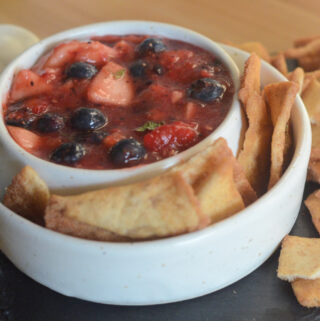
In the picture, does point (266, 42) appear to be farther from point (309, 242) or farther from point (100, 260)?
point (100, 260)

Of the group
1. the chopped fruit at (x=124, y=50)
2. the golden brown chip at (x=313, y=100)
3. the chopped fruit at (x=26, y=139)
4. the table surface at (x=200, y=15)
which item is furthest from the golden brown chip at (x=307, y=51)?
the chopped fruit at (x=26, y=139)

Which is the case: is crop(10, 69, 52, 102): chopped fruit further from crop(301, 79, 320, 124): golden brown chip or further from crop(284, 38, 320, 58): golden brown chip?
crop(284, 38, 320, 58): golden brown chip

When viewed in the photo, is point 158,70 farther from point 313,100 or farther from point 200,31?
point 200,31

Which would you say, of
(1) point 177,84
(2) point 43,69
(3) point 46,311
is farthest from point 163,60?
(3) point 46,311

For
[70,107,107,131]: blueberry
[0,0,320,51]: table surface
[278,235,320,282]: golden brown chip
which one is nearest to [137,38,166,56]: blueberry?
[70,107,107,131]: blueberry

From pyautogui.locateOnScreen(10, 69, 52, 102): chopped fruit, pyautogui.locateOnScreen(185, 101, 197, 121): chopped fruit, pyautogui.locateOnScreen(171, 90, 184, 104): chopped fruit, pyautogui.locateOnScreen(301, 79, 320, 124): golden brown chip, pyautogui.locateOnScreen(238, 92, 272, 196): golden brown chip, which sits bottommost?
pyautogui.locateOnScreen(301, 79, 320, 124): golden brown chip

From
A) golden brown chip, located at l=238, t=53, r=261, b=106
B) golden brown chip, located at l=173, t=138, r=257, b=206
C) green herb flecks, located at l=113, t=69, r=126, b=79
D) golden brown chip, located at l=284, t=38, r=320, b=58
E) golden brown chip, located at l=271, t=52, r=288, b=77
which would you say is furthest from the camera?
golden brown chip, located at l=284, t=38, r=320, b=58

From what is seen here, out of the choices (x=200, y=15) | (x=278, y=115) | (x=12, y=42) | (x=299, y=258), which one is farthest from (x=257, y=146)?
(x=200, y=15)
